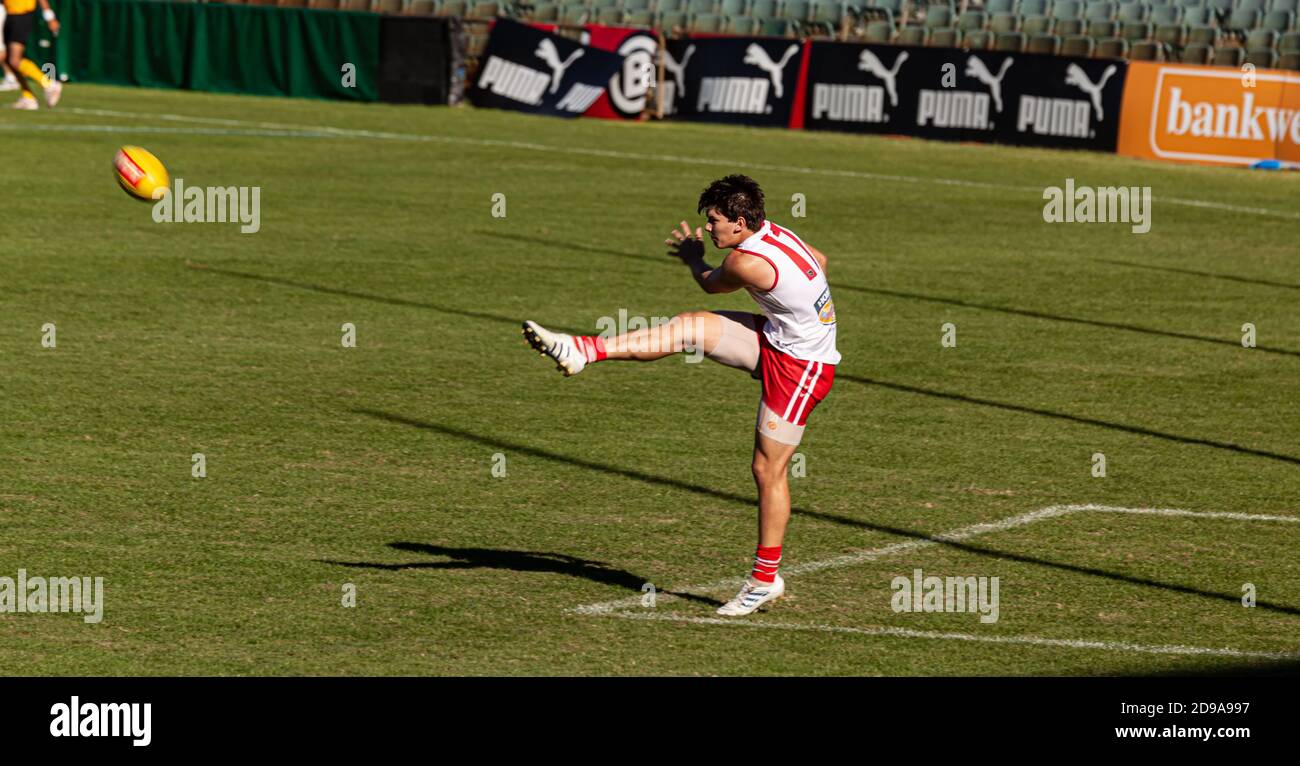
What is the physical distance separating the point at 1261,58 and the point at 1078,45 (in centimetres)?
379

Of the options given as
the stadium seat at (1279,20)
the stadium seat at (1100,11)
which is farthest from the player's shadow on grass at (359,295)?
the stadium seat at (1100,11)

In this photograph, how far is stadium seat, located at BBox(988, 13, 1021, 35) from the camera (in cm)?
3881

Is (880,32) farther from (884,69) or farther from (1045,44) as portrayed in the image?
(884,69)

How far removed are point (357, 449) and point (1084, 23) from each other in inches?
1175

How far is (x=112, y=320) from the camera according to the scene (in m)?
15.5

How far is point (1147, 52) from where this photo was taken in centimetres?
3525

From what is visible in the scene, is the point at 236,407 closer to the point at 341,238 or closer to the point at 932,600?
the point at 932,600

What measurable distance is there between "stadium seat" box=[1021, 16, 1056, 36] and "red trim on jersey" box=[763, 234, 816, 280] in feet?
103

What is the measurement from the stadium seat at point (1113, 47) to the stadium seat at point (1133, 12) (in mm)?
1763

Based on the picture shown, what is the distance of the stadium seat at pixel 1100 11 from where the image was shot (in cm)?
3847

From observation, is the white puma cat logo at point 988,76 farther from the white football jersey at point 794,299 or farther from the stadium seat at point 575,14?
the white football jersey at point 794,299

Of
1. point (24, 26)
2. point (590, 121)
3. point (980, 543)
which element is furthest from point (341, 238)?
point (590, 121)

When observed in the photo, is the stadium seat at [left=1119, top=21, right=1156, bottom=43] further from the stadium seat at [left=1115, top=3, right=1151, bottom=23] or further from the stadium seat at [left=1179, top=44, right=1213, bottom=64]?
the stadium seat at [left=1179, top=44, right=1213, bottom=64]
